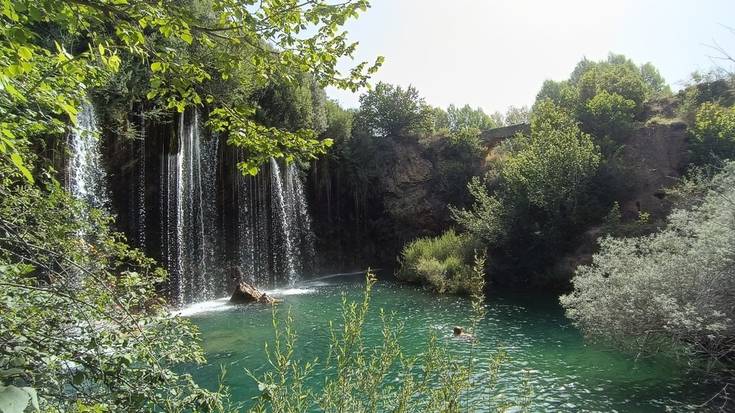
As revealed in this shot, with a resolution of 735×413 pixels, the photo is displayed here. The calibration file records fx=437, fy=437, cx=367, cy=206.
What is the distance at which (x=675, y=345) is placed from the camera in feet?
23.6

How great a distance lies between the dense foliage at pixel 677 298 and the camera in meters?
6.67

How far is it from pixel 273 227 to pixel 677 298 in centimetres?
1714

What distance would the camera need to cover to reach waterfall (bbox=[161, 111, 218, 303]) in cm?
1645

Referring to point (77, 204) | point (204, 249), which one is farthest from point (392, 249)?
point (77, 204)

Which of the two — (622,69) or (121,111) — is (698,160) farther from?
(121,111)

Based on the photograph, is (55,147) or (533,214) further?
(533,214)

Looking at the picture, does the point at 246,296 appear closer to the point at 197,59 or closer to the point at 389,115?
the point at 197,59

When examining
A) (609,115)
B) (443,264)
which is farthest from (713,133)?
(443,264)

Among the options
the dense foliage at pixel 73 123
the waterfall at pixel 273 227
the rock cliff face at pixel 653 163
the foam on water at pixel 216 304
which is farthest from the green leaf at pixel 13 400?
the rock cliff face at pixel 653 163

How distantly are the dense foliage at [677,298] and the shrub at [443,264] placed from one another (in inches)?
300

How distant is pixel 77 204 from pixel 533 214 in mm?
17024

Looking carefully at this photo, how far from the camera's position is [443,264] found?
18.0m

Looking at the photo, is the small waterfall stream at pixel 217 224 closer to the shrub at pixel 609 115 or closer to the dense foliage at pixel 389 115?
the dense foliage at pixel 389 115

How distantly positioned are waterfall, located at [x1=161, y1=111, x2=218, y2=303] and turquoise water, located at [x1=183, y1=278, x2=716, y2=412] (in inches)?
60.3
